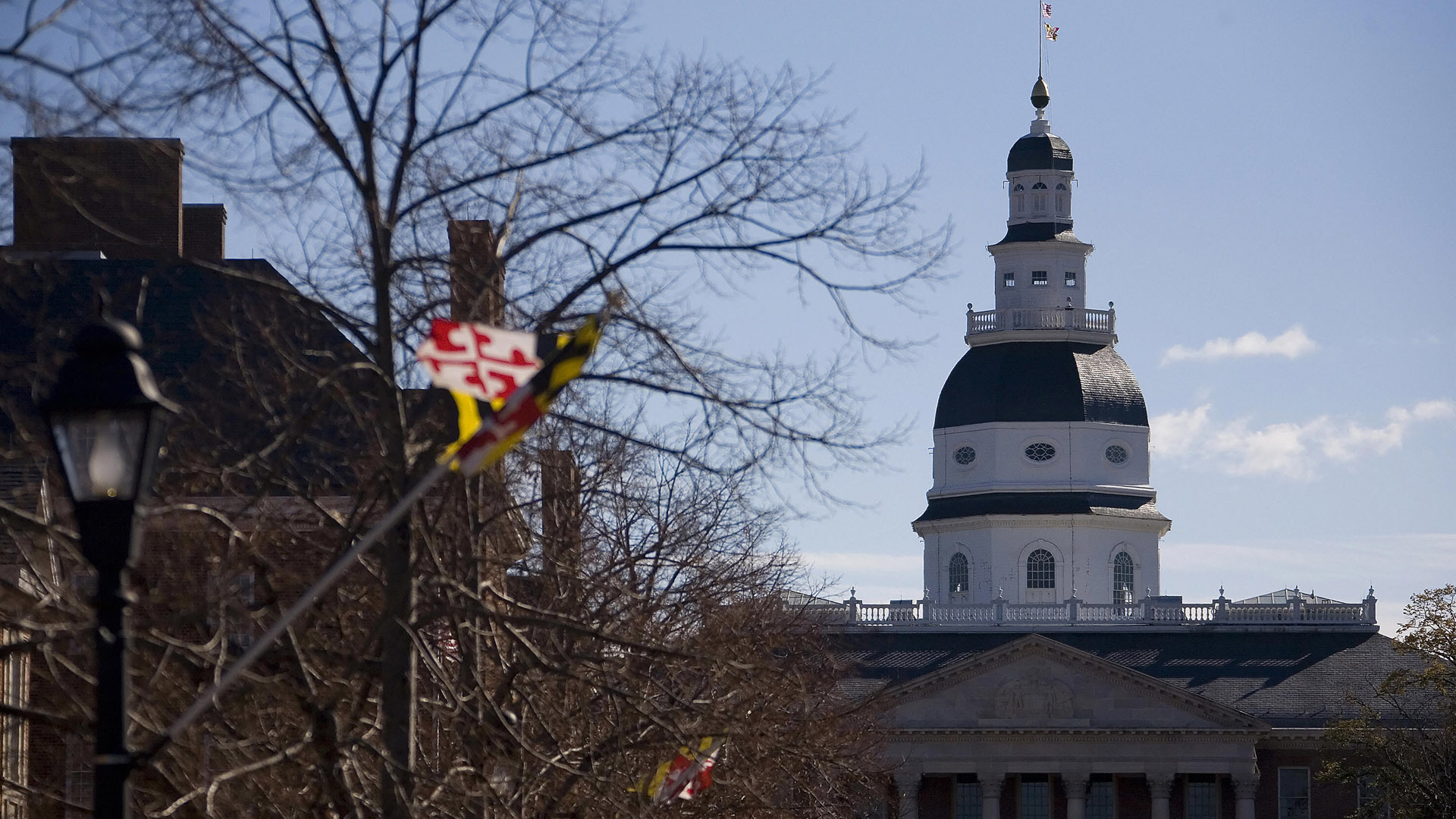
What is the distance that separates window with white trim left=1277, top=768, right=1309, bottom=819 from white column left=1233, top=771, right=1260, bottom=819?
35.3 inches

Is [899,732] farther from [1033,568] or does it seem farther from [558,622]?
[558,622]

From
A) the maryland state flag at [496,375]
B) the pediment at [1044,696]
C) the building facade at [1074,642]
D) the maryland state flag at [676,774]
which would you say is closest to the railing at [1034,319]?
the building facade at [1074,642]

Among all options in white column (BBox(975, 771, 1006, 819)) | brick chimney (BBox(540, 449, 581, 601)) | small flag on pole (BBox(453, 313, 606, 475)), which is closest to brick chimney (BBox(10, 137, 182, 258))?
small flag on pole (BBox(453, 313, 606, 475))

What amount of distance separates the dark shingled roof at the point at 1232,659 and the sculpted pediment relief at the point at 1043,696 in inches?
37.4

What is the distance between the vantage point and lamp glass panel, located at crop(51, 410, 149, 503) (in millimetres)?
9828

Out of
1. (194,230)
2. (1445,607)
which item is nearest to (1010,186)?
(1445,607)

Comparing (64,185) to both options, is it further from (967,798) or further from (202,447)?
(967,798)

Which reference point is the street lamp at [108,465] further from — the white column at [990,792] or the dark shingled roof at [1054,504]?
the dark shingled roof at [1054,504]

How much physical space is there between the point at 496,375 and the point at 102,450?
3036 mm

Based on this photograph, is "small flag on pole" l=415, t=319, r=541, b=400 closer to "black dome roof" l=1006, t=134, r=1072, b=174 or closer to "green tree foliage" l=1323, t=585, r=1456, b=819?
"green tree foliage" l=1323, t=585, r=1456, b=819

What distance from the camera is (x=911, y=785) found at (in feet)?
250

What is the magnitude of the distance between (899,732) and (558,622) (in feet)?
199

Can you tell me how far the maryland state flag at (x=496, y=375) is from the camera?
38.7 ft

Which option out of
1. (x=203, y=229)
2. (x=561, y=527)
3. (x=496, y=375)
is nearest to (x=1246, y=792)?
(x=203, y=229)
